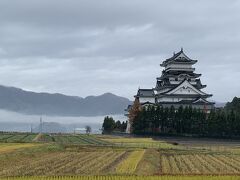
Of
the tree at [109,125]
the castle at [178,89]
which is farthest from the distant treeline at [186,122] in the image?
the tree at [109,125]

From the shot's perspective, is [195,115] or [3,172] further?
[195,115]

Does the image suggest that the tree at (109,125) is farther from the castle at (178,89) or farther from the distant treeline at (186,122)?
the distant treeline at (186,122)

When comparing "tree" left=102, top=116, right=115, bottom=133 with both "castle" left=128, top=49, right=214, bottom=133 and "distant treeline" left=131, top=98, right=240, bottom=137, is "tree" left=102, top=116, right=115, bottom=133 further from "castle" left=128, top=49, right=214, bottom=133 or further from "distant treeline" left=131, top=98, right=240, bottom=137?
"distant treeline" left=131, top=98, right=240, bottom=137

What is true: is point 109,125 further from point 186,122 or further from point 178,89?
point 186,122

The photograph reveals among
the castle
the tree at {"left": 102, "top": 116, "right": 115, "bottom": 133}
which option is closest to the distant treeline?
the castle

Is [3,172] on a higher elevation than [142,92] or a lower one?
lower

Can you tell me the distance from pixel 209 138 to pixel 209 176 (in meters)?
54.3

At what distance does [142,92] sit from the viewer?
11062 cm

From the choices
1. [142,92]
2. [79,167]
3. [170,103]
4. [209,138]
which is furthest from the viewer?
[142,92]

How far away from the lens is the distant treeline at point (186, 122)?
8125cm

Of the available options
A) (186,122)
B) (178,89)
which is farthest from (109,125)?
(186,122)

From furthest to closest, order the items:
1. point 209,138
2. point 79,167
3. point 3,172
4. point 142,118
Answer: point 142,118, point 209,138, point 79,167, point 3,172

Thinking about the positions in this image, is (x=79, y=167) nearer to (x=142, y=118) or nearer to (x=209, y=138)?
(x=209, y=138)

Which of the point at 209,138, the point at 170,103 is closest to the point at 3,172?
the point at 209,138
